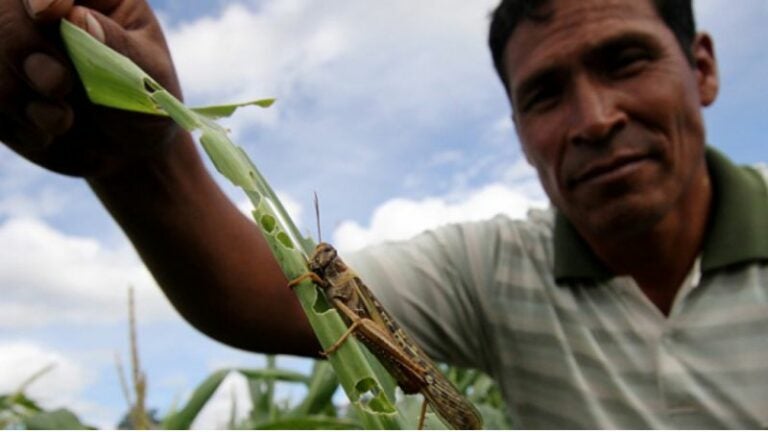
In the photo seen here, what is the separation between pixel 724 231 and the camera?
7.09 feet

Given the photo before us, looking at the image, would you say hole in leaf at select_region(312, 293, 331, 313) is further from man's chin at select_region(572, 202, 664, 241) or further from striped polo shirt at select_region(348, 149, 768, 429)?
striped polo shirt at select_region(348, 149, 768, 429)

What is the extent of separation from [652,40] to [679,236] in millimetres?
554

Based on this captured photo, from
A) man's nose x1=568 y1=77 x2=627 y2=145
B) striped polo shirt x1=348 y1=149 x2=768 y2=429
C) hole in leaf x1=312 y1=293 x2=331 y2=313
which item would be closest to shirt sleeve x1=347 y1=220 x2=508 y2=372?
striped polo shirt x1=348 y1=149 x2=768 y2=429

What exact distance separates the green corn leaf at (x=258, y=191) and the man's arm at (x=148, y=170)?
16cm

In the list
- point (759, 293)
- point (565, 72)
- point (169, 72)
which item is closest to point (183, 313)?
point (169, 72)

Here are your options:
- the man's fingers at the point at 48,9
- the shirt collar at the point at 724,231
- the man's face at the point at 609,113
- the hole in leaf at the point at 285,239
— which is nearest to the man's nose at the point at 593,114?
the man's face at the point at 609,113

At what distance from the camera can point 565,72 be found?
211 centimetres

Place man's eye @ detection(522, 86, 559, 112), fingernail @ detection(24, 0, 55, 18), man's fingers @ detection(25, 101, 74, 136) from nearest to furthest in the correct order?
fingernail @ detection(24, 0, 55, 18) < man's fingers @ detection(25, 101, 74, 136) < man's eye @ detection(522, 86, 559, 112)

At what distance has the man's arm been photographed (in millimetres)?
1136

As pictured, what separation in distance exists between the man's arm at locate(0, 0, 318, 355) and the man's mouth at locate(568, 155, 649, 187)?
0.85 m

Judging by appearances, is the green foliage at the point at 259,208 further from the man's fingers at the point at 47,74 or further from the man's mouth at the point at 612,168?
the man's mouth at the point at 612,168

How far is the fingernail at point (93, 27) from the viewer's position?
109 cm

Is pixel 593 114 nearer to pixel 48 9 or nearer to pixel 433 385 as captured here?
pixel 433 385

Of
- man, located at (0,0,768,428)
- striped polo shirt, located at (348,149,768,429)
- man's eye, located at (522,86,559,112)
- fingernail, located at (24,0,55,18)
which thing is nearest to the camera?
fingernail, located at (24,0,55,18)
